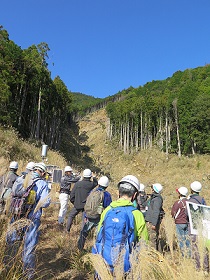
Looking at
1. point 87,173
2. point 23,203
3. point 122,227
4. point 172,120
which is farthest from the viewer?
point 172,120

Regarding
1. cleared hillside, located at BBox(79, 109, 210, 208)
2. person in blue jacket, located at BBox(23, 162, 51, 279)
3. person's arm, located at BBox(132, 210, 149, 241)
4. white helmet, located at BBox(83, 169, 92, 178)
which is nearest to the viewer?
person's arm, located at BBox(132, 210, 149, 241)

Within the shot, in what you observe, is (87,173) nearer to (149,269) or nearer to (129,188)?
(129,188)

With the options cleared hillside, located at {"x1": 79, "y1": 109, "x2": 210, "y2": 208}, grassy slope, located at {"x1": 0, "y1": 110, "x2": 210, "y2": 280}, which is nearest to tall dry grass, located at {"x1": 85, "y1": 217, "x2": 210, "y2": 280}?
grassy slope, located at {"x1": 0, "y1": 110, "x2": 210, "y2": 280}

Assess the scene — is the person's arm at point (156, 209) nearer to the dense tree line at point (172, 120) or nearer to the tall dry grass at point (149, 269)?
the tall dry grass at point (149, 269)

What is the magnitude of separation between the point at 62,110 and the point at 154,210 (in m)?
33.3

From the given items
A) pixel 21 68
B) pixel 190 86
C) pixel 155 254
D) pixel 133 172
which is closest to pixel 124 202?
pixel 155 254

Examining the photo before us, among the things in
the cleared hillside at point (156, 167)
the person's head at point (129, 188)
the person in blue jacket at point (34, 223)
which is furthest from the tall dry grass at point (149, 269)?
the cleared hillside at point (156, 167)

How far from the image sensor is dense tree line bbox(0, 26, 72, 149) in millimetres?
Result: 20297

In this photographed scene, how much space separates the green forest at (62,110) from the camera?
72.5ft

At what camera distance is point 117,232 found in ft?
7.29

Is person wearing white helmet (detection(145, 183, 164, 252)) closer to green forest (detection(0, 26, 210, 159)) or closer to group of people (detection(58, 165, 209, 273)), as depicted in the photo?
group of people (detection(58, 165, 209, 273))

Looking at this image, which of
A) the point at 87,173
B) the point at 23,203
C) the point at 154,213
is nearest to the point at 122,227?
the point at 23,203

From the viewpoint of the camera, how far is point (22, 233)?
3197 millimetres

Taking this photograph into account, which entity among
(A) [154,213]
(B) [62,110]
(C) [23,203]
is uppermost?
(B) [62,110]
